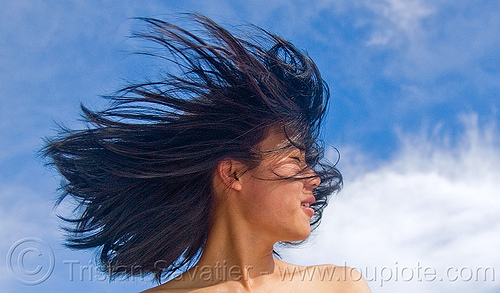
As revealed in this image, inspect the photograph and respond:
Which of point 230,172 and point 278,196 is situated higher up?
point 230,172

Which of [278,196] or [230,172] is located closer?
[278,196]

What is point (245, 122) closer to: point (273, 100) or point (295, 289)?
point (273, 100)

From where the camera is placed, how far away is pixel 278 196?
14.0ft

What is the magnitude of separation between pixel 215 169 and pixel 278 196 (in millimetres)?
610

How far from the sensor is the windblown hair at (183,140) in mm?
4598

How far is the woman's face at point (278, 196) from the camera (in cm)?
428

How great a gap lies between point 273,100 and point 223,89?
1.34 feet

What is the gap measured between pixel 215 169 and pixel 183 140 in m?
0.35

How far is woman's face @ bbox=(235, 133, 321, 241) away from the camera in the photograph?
428 cm

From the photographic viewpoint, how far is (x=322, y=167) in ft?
16.8

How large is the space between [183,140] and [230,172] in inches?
18.4

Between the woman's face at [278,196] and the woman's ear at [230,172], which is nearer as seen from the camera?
the woman's face at [278,196]

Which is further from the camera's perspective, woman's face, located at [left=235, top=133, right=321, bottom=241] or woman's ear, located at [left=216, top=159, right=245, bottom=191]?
woman's ear, located at [left=216, top=159, right=245, bottom=191]

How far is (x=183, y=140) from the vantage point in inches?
184
